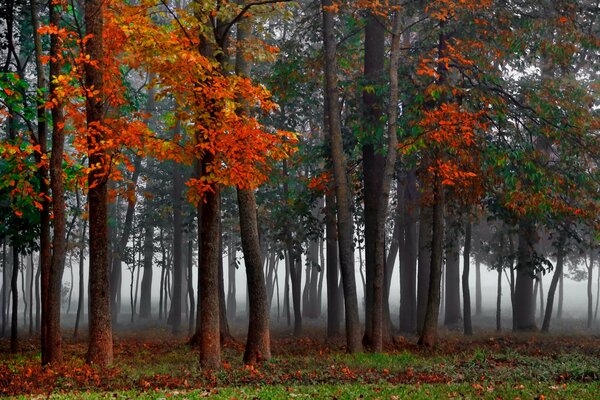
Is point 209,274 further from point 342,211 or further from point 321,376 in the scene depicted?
point 342,211

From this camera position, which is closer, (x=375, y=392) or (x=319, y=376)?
(x=375, y=392)

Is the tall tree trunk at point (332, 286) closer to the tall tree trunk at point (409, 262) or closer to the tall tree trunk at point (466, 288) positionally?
the tall tree trunk at point (409, 262)

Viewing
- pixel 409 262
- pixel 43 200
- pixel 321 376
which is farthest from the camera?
pixel 409 262

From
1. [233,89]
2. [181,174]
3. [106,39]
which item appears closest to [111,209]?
[181,174]

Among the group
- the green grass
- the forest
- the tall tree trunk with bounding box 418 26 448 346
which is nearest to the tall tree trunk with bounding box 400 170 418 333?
the forest

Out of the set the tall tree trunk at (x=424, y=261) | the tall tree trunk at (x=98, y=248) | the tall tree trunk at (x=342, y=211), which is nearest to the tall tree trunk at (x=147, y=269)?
the tall tree trunk at (x=424, y=261)

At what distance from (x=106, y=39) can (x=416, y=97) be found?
8.27 m

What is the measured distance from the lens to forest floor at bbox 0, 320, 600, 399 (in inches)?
449

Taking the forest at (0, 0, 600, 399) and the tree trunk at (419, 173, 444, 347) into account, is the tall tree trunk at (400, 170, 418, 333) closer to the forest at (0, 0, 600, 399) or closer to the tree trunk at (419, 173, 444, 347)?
the forest at (0, 0, 600, 399)

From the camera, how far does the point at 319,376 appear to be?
1352 centimetres

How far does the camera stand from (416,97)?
1889 centimetres

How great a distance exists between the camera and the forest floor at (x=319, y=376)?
11.4 meters

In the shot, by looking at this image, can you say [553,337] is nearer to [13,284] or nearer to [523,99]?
[523,99]

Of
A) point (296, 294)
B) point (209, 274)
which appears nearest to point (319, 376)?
point (209, 274)
